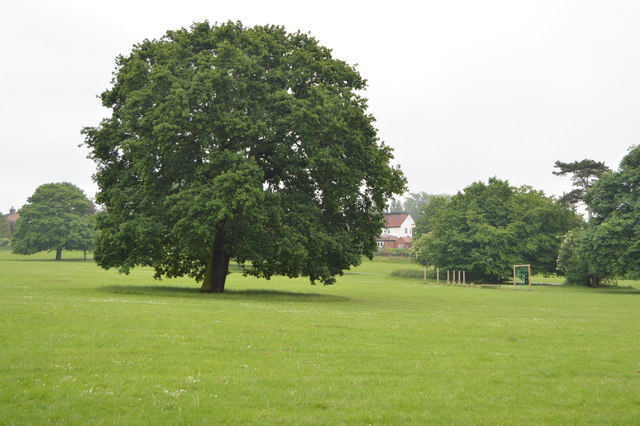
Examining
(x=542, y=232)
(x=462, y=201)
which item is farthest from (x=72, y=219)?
(x=542, y=232)

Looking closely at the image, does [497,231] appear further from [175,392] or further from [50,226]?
[50,226]

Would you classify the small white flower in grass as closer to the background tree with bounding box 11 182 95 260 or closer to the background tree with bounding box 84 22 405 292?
the background tree with bounding box 84 22 405 292

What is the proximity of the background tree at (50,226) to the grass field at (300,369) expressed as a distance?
108m

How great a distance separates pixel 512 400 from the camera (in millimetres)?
14359

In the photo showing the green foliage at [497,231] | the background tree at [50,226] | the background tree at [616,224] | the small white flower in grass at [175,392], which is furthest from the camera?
the background tree at [50,226]

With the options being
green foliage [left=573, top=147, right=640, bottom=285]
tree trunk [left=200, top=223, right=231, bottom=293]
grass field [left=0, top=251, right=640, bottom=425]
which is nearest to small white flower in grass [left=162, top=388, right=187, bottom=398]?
grass field [left=0, top=251, right=640, bottom=425]

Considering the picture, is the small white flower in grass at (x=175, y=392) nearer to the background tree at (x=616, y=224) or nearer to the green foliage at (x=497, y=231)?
the background tree at (x=616, y=224)

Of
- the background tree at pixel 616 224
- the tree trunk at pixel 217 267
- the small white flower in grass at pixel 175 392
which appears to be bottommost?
the small white flower in grass at pixel 175 392

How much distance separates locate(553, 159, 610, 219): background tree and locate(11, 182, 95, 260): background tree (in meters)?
99.5

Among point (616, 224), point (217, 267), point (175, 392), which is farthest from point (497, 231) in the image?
point (175, 392)

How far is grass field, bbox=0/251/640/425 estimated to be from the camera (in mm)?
12633

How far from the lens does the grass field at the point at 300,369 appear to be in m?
12.6

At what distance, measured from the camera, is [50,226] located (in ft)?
426

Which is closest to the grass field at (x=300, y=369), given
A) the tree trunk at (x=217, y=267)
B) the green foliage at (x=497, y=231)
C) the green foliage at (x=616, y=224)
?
the tree trunk at (x=217, y=267)
